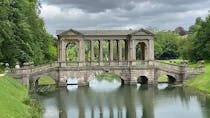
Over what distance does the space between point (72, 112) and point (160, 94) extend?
19.5 meters

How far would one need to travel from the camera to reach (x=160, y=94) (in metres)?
62.0

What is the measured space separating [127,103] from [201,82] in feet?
56.3

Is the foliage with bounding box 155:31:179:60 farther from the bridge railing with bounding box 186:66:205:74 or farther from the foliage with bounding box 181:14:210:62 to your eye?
the bridge railing with bounding box 186:66:205:74

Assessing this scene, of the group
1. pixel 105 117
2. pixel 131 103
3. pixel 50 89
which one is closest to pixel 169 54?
pixel 50 89

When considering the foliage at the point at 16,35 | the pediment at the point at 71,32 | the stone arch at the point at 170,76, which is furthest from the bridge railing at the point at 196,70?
the foliage at the point at 16,35

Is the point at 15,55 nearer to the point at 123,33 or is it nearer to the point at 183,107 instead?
the point at 123,33

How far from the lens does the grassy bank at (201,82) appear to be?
6129cm

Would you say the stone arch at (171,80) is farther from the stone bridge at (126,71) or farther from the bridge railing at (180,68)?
the bridge railing at (180,68)

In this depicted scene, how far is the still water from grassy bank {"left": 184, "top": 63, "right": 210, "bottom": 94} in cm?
172

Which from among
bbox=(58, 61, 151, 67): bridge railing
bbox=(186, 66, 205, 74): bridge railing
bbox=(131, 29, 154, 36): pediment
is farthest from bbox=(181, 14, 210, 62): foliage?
bbox=(58, 61, 151, 67): bridge railing

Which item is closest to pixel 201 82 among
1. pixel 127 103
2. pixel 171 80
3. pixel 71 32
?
pixel 171 80

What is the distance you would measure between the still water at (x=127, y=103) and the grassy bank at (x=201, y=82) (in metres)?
1.72

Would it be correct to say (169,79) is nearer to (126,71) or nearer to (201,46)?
(126,71)

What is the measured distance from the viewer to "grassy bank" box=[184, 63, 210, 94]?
61.3m
